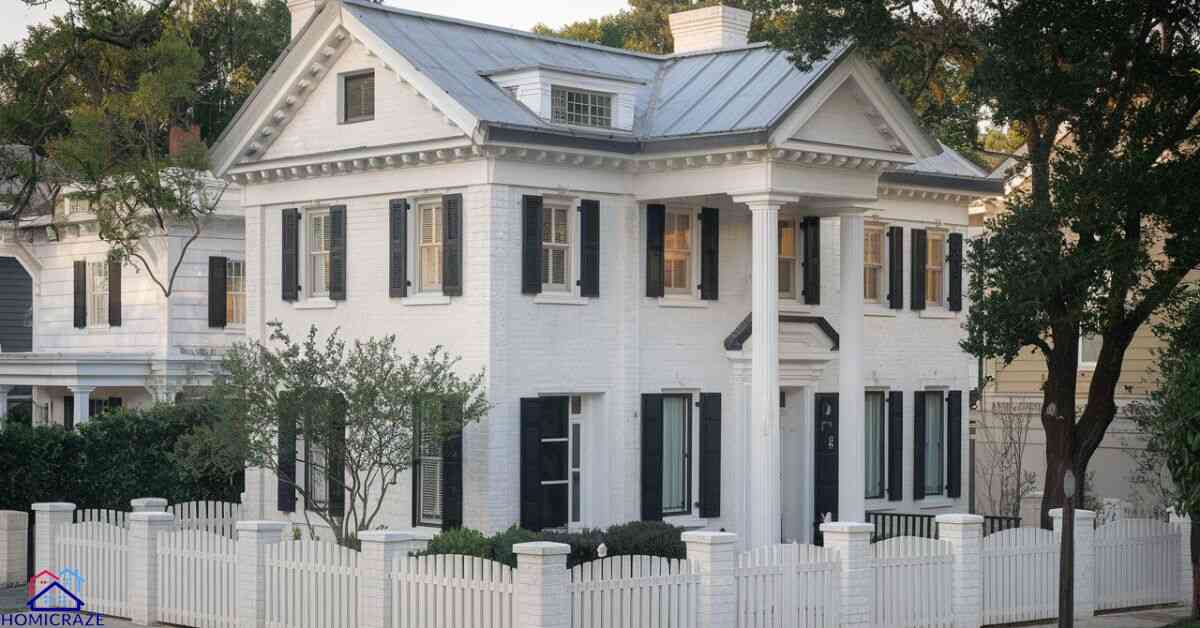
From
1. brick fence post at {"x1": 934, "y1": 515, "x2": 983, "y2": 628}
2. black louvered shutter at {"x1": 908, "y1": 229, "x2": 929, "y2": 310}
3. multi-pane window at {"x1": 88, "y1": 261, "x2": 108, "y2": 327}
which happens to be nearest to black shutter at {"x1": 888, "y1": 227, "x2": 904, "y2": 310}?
black louvered shutter at {"x1": 908, "y1": 229, "x2": 929, "y2": 310}

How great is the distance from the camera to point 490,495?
2492 cm

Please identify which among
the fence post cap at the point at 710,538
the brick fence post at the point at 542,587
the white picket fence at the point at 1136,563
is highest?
the fence post cap at the point at 710,538

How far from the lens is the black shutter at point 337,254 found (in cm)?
2738

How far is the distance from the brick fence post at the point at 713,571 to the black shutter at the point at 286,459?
815 cm

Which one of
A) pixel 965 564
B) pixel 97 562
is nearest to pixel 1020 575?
pixel 965 564

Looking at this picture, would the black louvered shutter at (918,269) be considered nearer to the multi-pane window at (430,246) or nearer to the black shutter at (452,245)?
the multi-pane window at (430,246)

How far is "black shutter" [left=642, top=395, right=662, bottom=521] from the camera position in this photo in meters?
26.6

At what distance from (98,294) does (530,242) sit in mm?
18144

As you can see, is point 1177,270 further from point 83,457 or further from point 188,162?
point 188,162

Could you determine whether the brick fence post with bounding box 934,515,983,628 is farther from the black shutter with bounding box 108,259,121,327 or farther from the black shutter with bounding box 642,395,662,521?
the black shutter with bounding box 108,259,121,327

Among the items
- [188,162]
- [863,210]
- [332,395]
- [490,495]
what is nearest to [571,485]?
[490,495]

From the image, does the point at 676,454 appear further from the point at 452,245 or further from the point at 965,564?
the point at 965,564

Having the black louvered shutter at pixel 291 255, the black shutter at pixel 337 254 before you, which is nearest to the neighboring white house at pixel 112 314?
the black louvered shutter at pixel 291 255

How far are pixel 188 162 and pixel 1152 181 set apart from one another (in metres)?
18.7
